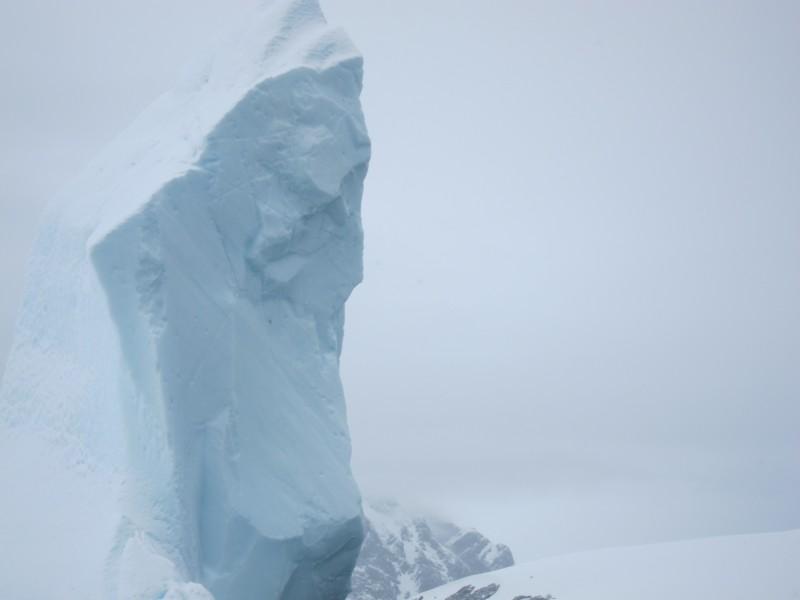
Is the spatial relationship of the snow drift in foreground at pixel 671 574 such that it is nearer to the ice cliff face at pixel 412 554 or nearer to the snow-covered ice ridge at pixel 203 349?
the snow-covered ice ridge at pixel 203 349

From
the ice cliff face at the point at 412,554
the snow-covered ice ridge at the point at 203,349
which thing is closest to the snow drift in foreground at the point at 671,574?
the snow-covered ice ridge at the point at 203,349

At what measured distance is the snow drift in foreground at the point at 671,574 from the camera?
14648 millimetres

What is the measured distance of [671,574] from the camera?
1579cm

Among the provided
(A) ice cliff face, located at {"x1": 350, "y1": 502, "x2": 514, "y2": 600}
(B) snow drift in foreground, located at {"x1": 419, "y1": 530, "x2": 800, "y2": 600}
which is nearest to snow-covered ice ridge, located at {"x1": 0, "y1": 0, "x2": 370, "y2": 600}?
(B) snow drift in foreground, located at {"x1": 419, "y1": 530, "x2": 800, "y2": 600}

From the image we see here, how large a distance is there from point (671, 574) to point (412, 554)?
264 ft

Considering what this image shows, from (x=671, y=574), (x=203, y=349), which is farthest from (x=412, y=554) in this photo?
(x=203, y=349)

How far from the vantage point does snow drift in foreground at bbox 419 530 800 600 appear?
48.1 ft

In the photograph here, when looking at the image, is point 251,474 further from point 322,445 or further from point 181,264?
point 181,264

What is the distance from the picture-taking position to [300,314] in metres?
13.1

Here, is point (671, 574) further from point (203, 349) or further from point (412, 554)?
point (412, 554)

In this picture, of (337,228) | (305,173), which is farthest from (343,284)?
(305,173)

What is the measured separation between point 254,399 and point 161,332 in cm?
189

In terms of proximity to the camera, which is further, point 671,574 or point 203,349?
point 671,574

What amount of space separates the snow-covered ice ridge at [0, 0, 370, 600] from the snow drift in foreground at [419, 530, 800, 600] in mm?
5147
